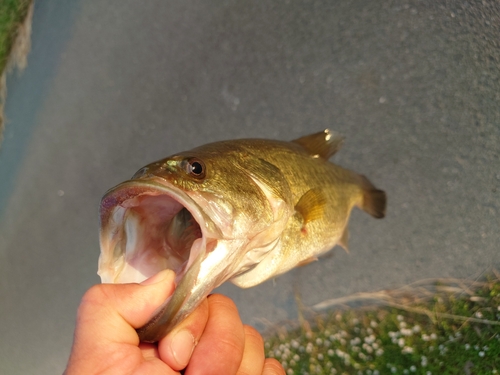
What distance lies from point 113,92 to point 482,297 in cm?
255

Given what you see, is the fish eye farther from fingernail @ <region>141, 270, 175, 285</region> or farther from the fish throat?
fingernail @ <region>141, 270, 175, 285</region>

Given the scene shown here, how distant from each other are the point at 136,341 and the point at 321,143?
100cm

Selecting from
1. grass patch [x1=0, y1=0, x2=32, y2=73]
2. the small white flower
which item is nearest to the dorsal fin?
the small white flower

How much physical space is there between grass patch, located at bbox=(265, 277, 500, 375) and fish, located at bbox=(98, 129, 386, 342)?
0.80m

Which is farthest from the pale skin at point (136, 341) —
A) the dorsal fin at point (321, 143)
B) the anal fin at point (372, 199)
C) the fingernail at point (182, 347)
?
the anal fin at point (372, 199)

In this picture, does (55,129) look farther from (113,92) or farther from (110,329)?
(110,329)

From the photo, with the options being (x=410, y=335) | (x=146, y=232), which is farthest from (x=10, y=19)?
(x=410, y=335)

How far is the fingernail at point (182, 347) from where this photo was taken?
0.77 m

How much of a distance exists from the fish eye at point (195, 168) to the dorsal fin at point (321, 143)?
66 centimetres

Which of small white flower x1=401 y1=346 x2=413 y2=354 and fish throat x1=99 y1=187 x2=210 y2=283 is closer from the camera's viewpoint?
fish throat x1=99 y1=187 x2=210 y2=283

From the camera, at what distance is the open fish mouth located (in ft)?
2.42

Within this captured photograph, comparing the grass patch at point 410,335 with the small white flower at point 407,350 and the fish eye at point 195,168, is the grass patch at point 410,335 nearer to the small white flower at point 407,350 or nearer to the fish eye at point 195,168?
the small white flower at point 407,350

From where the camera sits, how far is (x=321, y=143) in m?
1.45

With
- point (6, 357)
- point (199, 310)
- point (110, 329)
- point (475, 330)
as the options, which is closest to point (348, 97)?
point (475, 330)
